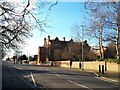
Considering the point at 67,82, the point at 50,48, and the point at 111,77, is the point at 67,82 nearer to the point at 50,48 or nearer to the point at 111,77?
the point at 111,77

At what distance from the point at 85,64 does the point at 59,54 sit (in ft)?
200

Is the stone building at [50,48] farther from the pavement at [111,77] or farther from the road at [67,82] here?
the road at [67,82]

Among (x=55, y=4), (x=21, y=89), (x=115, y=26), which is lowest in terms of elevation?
(x=21, y=89)

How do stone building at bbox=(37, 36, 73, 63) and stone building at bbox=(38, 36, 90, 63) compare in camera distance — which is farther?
stone building at bbox=(37, 36, 73, 63)

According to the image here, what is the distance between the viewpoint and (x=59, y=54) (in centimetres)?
13388

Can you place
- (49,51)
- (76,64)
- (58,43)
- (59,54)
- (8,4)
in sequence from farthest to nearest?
(58,43) < (49,51) < (59,54) < (76,64) < (8,4)

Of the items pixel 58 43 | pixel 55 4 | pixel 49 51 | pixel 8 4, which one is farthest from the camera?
pixel 58 43

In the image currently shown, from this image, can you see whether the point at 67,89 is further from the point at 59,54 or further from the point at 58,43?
the point at 58,43

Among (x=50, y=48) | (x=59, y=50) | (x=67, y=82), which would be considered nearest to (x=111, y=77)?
(x=67, y=82)

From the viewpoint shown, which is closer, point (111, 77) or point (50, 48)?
point (111, 77)

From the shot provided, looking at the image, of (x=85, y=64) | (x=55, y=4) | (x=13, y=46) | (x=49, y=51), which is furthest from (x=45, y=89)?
(x=49, y=51)

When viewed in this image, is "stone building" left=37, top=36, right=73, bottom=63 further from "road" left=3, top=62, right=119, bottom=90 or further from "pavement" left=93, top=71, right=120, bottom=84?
"road" left=3, top=62, right=119, bottom=90

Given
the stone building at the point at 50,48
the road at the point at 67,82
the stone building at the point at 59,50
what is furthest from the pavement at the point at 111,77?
the stone building at the point at 50,48

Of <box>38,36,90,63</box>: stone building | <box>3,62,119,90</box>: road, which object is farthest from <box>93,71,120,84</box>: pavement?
<box>38,36,90,63</box>: stone building
